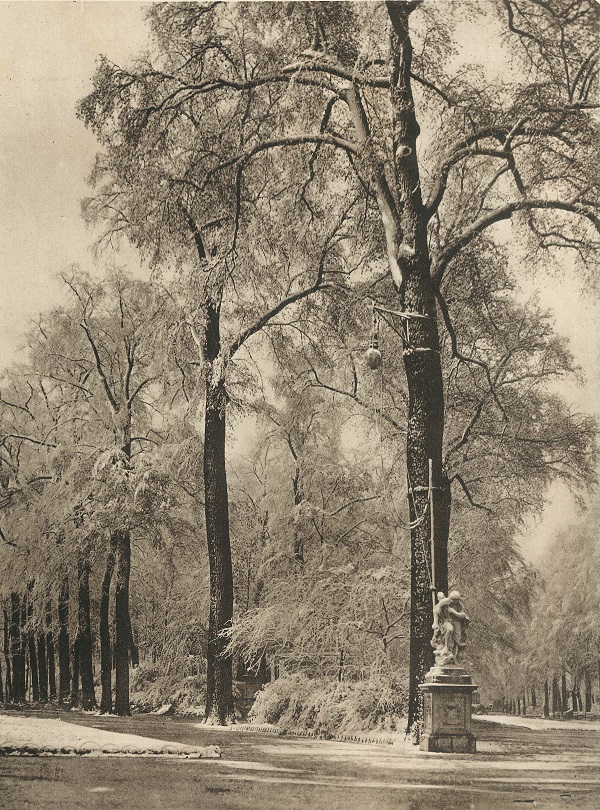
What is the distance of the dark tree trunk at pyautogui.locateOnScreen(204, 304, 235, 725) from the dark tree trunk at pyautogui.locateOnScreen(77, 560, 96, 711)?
148 inches

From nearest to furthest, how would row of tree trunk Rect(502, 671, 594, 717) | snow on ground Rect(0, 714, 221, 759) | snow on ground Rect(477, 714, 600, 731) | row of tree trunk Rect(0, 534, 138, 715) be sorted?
snow on ground Rect(0, 714, 221, 759) → row of tree trunk Rect(0, 534, 138, 715) → snow on ground Rect(477, 714, 600, 731) → row of tree trunk Rect(502, 671, 594, 717)

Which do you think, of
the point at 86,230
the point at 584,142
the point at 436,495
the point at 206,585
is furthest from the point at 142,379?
the point at 584,142

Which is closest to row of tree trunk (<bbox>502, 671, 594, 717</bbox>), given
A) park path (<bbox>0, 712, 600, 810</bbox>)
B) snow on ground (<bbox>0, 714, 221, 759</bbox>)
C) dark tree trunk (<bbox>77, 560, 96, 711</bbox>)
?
dark tree trunk (<bbox>77, 560, 96, 711</bbox>)

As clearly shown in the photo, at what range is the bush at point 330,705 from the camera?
37.5 feet

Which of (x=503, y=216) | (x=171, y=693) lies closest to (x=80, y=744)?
(x=503, y=216)

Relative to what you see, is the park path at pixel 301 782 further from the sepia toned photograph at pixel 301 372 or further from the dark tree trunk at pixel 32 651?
the dark tree trunk at pixel 32 651

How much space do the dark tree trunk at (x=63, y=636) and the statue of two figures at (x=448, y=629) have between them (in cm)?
780

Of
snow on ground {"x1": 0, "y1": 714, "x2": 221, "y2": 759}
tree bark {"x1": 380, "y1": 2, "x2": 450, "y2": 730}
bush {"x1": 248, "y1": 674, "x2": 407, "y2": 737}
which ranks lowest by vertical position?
bush {"x1": 248, "y1": 674, "x2": 407, "y2": 737}

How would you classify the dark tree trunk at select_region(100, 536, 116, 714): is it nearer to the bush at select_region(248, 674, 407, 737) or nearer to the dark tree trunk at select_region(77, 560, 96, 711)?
the dark tree trunk at select_region(77, 560, 96, 711)

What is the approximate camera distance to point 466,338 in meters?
12.5

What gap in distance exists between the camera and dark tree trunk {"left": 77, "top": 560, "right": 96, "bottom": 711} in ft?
49.3

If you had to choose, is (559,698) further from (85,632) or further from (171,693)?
(85,632)

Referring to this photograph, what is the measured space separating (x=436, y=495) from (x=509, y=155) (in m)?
3.37

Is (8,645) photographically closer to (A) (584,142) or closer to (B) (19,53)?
(B) (19,53)
